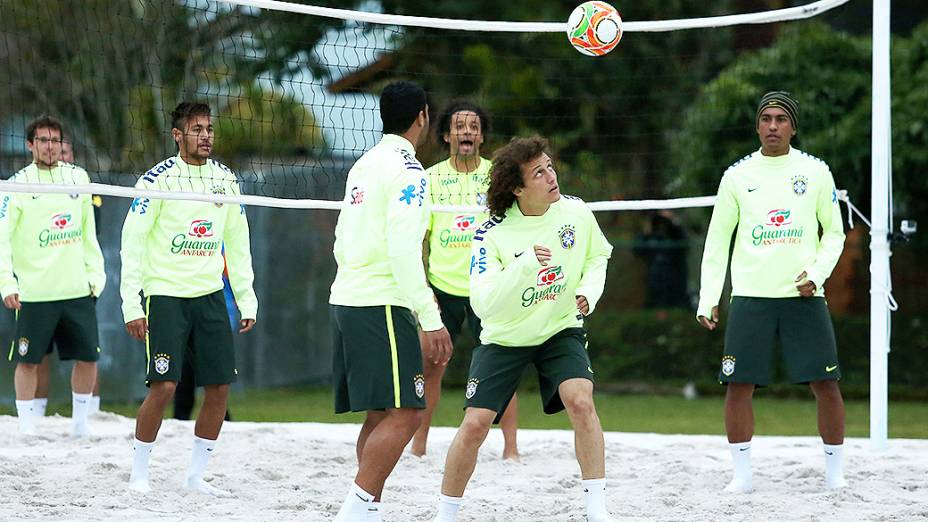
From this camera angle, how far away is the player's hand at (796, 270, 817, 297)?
6.71 metres

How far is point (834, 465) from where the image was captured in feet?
22.8

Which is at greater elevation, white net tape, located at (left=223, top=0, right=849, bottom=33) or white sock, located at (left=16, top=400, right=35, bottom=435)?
white net tape, located at (left=223, top=0, right=849, bottom=33)

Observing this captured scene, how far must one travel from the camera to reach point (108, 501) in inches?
251

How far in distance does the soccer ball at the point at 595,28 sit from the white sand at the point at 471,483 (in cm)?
250

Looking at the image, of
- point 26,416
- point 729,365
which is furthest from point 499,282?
point 26,416

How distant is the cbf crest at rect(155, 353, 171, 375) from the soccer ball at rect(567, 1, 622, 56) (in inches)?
116

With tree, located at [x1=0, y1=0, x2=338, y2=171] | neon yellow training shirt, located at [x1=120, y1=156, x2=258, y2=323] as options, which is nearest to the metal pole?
neon yellow training shirt, located at [x1=120, y1=156, x2=258, y2=323]

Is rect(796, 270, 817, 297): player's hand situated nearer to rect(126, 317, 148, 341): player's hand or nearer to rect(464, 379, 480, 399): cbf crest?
rect(464, 379, 480, 399): cbf crest

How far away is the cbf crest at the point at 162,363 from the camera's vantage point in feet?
21.6

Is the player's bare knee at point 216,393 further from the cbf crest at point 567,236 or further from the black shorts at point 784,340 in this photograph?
the black shorts at point 784,340

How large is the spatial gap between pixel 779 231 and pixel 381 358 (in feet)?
7.94

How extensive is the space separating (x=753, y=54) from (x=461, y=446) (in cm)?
916

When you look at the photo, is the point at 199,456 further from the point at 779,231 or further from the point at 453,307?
the point at 779,231

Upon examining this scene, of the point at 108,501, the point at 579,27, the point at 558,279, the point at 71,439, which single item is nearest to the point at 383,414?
the point at 558,279
